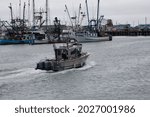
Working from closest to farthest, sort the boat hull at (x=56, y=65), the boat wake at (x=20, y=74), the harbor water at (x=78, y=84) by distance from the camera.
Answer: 1. the harbor water at (x=78, y=84)
2. the boat wake at (x=20, y=74)
3. the boat hull at (x=56, y=65)

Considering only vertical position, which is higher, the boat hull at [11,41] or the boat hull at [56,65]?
the boat hull at [56,65]

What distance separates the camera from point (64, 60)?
1657 inches

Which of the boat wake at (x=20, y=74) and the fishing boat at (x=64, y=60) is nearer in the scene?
the boat wake at (x=20, y=74)

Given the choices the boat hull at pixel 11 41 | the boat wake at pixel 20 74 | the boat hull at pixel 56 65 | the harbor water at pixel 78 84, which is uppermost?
the boat hull at pixel 56 65

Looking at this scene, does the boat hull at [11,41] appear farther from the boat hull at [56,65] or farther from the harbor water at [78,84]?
the boat hull at [56,65]

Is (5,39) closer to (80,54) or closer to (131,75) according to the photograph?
(80,54)

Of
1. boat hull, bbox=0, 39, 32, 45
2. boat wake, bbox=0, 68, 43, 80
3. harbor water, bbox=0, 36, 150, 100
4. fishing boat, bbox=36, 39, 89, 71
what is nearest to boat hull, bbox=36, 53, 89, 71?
fishing boat, bbox=36, 39, 89, 71

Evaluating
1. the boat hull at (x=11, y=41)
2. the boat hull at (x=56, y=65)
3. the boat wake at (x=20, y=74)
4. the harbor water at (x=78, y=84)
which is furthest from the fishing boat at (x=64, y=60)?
the boat hull at (x=11, y=41)

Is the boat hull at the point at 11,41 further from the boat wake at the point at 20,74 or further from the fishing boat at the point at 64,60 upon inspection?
the boat wake at the point at 20,74

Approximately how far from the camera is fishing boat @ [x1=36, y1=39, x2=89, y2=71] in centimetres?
4050

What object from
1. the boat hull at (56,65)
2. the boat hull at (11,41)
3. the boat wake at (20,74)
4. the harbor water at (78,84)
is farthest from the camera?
the boat hull at (11,41)

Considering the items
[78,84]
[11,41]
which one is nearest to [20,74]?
[78,84]

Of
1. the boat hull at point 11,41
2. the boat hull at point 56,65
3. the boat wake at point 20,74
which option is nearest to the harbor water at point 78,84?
the boat wake at point 20,74

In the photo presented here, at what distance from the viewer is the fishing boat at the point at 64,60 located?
4050 centimetres
